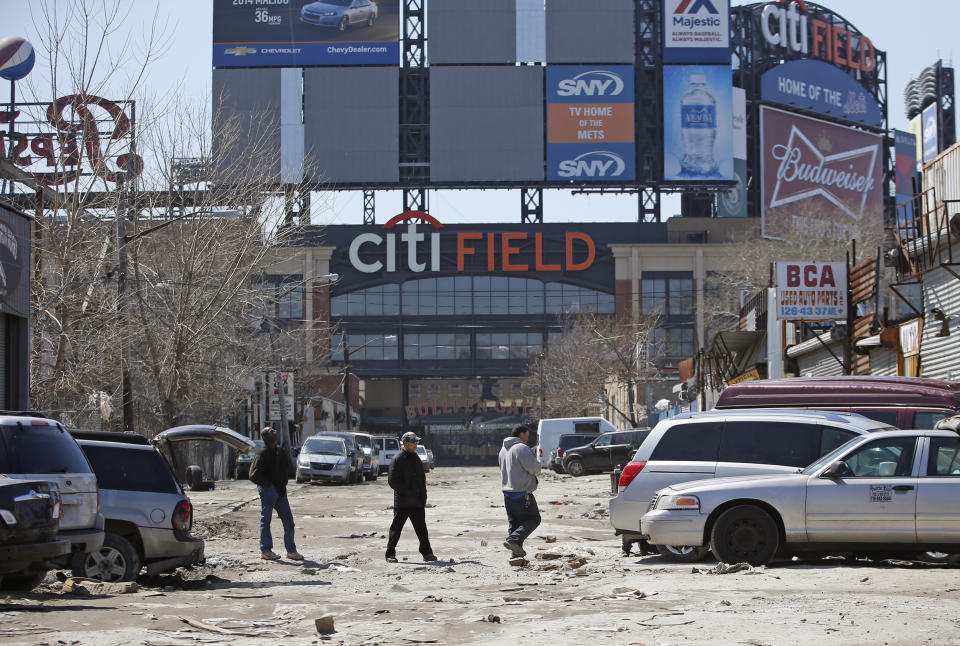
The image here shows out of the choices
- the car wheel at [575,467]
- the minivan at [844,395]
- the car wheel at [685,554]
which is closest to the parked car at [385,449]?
the car wheel at [575,467]

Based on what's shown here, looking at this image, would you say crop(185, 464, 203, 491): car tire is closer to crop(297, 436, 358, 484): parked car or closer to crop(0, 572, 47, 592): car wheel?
crop(0, 572, 47, 592): car wheel

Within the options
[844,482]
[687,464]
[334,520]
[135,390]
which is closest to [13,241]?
[334,520]

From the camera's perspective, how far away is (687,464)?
13695mm

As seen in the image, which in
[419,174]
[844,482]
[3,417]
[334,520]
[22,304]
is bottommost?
[334,520]

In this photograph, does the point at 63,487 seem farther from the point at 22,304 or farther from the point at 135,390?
the point at 135,390

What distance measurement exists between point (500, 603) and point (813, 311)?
22.5 metres

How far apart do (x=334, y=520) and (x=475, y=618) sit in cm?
1360

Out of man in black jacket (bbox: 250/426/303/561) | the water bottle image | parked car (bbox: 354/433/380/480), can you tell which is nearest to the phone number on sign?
parked car (bbox: 354/433/380/480)

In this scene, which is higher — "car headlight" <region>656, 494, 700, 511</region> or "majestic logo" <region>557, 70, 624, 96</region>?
"majestic logo" <region>557, 70, 624, 96</region>

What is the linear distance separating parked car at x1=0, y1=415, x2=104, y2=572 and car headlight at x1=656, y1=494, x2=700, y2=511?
19.4ft

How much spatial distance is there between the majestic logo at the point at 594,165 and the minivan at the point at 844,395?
62.1 m

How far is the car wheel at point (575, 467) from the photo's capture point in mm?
42219

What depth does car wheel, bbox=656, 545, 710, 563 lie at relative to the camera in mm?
13305

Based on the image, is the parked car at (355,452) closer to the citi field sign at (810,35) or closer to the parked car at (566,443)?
the parked car at (566,443)
